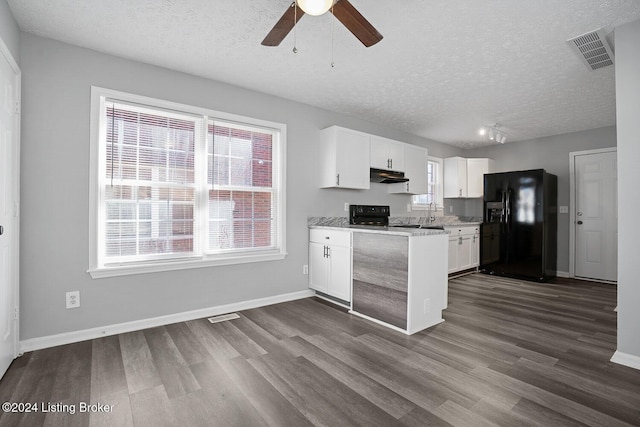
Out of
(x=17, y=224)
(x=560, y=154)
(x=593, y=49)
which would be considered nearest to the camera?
(x=17, y=224)

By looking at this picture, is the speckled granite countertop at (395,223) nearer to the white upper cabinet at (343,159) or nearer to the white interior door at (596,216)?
the white upper cabinet at (343,159)

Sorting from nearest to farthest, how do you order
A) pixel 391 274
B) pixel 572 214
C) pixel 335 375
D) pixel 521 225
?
pixel 335 375 → pixel 391 274 → pixel 521 225 → pixel 572 214

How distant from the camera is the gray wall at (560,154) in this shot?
5.10m

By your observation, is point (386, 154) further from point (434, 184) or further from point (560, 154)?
point (560, 154)

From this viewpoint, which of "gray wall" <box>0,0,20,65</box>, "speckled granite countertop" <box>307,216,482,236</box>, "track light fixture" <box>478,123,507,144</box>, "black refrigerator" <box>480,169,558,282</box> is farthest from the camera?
"black refrigerator" <box>480,169,558,282</box>

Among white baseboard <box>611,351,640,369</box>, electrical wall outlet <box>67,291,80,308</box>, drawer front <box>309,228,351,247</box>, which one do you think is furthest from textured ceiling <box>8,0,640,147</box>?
white baseboard <box>611,351,640,369</box>

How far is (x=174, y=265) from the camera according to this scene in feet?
10.1

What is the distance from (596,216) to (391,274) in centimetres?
443

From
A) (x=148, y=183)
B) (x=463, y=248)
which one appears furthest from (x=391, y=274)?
(x=463, y=248)

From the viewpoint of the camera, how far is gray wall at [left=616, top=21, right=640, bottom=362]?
2.18 metres

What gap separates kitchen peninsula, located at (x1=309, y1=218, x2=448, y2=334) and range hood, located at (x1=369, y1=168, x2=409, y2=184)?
127 cm

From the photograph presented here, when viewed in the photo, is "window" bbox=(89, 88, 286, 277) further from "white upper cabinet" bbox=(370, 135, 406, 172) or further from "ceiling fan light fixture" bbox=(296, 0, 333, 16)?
"ceiling fan light fixture" bbox=(296, 0, 333, 16)

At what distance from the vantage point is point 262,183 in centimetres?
372

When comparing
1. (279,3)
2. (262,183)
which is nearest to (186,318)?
(262,183)
